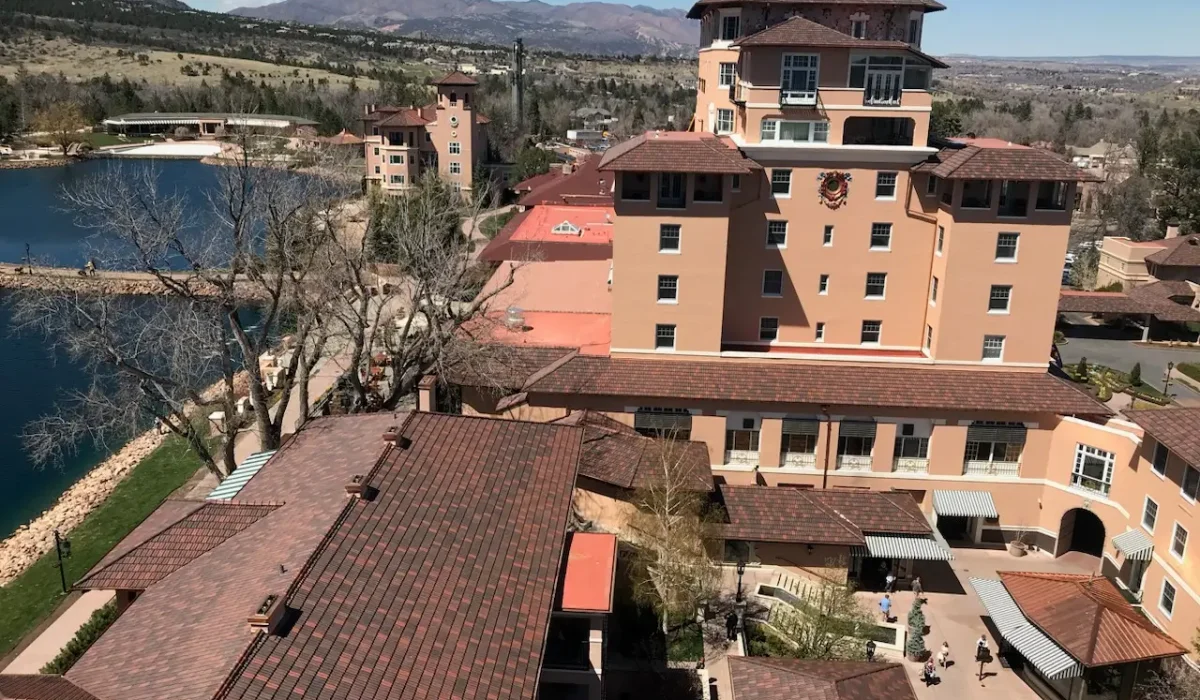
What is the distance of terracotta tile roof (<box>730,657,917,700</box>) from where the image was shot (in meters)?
20.6

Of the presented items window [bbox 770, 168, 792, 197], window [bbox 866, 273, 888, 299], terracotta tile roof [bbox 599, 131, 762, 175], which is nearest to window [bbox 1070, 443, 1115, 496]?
window [bbox 866, 273, 888, 299]

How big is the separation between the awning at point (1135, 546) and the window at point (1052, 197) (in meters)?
11.8

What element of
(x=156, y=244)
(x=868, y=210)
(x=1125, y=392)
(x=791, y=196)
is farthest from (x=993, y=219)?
(x=156, y=244)

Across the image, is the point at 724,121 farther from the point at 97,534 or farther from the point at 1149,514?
the point at 97,534

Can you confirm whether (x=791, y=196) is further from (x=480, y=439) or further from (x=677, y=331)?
(x=480, y=439)

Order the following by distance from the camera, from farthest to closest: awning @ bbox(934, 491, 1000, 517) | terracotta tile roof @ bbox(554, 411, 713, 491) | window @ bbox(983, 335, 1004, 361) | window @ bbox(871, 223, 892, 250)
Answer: window @ bbox(871, 223, 892, 250) < window @ bbox(983, 335, 1004, 361) < awning @ bbox(934, 491, 1000, 517) < terracotta tile roof @ bbox(554, 411, 713, 491)

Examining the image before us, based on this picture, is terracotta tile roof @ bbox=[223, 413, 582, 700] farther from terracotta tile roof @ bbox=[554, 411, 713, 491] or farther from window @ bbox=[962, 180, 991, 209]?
window @ bbox=[962, 180, 991, 209]

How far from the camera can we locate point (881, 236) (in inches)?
1388

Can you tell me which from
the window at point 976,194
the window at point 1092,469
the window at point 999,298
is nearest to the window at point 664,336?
the window at point 976,194

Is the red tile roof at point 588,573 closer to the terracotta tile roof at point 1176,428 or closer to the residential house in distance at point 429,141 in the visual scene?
the terracotta tile roof at point 1176,428

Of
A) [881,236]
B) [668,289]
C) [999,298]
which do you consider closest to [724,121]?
[881,236]

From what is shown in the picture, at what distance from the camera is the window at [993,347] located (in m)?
33.7

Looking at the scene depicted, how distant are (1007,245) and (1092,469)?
868cm

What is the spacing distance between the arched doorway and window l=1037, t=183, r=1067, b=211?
11248mm
